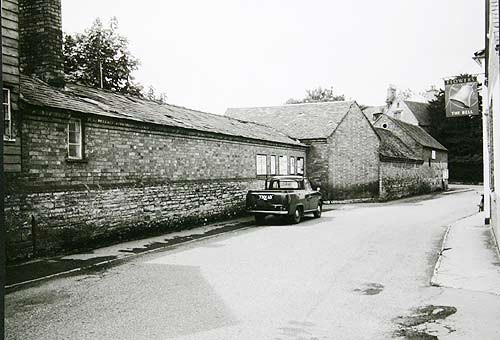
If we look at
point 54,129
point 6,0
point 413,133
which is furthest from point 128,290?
point 413,133

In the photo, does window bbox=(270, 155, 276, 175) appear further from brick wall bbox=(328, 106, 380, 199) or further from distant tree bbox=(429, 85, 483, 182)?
distant tree bbox=(429, 85, 483, 182)

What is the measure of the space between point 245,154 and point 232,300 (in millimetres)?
14651

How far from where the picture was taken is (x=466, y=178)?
5947 cm

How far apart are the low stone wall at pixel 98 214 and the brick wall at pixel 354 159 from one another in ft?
44.6

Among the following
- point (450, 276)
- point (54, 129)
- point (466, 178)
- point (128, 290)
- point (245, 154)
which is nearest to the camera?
point (128, 290)

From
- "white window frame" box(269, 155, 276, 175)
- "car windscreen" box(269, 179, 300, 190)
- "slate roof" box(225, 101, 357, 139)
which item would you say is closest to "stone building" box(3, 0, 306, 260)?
"car windscreen" box(269, 179, 300, 190)

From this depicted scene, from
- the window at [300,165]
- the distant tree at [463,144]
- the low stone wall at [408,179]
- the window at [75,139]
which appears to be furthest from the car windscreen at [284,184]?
the distant tree at [463,144]

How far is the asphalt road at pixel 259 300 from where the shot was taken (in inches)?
223

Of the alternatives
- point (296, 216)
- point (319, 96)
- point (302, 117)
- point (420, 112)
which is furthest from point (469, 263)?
point (319, 96)

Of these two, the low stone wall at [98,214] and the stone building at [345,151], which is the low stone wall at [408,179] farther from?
the low stone wall at [98,214]

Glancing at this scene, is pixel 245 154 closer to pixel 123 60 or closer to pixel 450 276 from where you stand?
pixel 450 276

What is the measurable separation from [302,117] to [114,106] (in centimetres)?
2080

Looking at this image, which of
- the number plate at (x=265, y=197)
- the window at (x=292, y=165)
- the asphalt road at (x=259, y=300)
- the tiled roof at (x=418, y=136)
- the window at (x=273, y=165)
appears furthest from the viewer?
the tiled roof at (x=418, y=136)

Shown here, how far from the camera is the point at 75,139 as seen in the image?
479 inches
